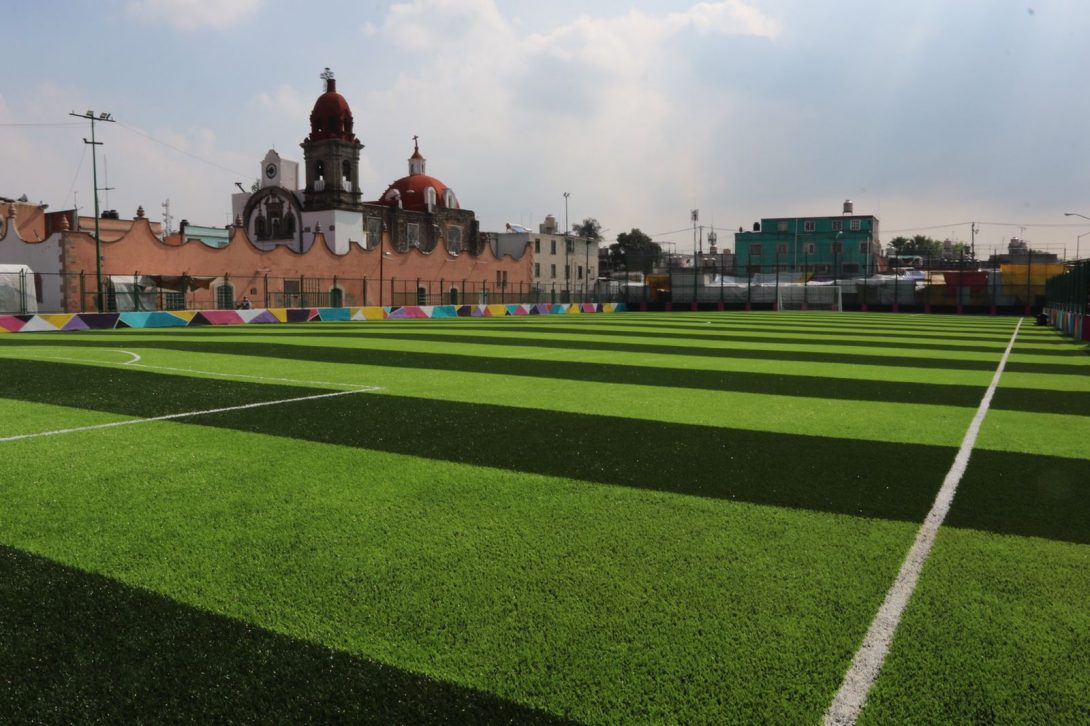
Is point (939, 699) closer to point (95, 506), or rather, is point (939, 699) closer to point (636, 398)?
point (95, 506)

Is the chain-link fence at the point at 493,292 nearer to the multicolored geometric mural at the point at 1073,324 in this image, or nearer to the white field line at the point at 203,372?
the multicolored geometric mural at the point at 1073,324

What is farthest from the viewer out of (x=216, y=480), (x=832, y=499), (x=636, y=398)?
(x=636, y=398)

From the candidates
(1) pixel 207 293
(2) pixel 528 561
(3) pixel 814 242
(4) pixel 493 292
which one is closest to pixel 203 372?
(2) pixel 528 561

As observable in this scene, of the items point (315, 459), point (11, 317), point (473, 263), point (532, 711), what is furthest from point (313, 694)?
point (473, 263)

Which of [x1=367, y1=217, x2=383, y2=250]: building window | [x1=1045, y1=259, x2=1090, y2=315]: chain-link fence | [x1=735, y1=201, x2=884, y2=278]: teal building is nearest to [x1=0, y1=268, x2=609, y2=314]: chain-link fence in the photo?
[x1=367, y1=217, x2=383, y2=250]: building window

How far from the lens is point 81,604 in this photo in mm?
3691

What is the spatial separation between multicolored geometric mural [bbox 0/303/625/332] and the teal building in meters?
60.7

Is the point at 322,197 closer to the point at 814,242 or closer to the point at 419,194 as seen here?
the point at 419,194

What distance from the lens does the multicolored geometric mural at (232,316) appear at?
28.0 metres

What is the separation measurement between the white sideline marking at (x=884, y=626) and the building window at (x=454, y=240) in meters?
76.1

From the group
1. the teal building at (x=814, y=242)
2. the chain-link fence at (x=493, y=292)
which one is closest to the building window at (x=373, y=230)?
the chain-link fence at (x=493, y=292)

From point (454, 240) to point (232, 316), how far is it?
47.7 metres

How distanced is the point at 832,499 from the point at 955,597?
1.78m

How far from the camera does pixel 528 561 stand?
4.34 m
